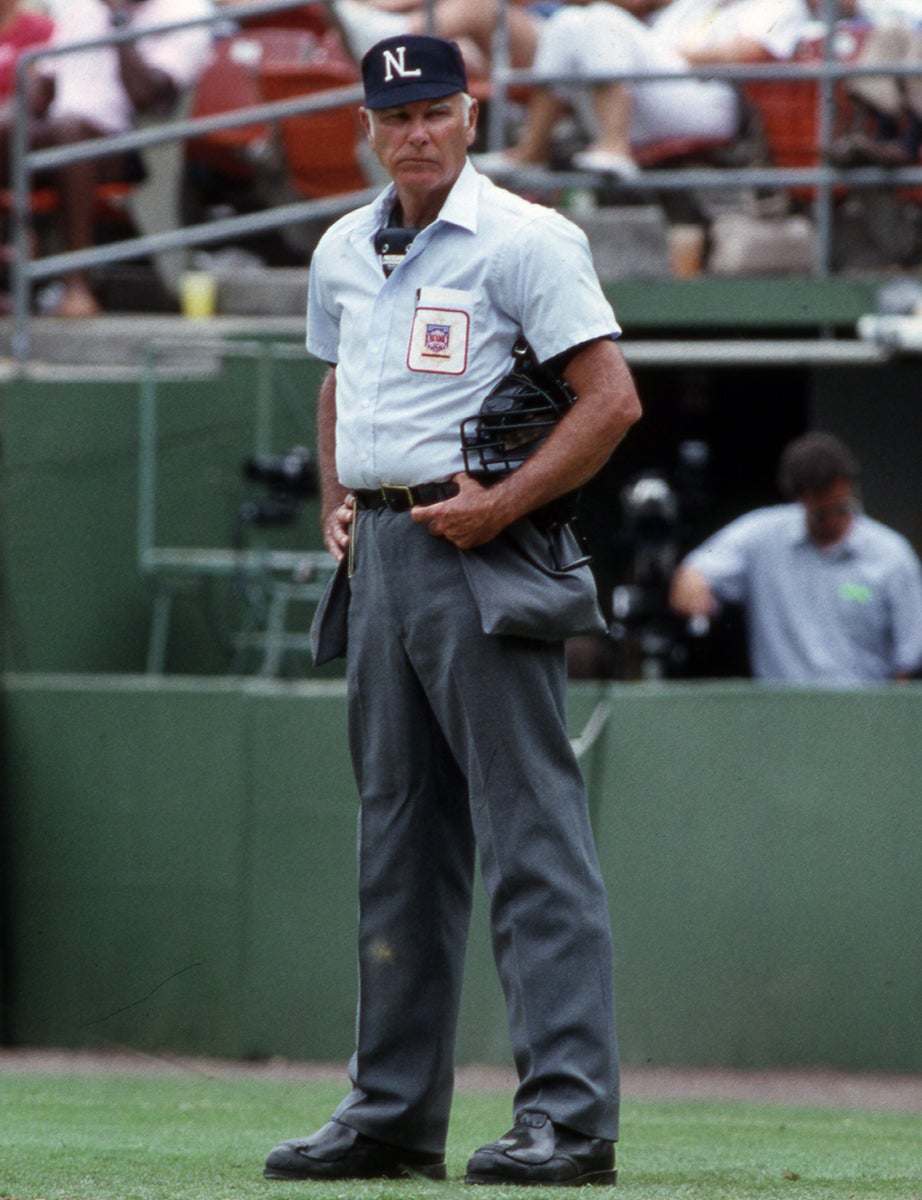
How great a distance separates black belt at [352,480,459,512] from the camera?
3.61 metres

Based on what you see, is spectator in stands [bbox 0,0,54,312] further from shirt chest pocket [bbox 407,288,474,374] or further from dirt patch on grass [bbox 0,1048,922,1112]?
shirt chest pocket [bbox 407,288,474,374]

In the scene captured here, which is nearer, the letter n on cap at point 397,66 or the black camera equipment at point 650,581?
the letter n on cap at point 397,66

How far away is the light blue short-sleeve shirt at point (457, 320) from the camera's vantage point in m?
3.54

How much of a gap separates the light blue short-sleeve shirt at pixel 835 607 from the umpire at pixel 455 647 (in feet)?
11.8

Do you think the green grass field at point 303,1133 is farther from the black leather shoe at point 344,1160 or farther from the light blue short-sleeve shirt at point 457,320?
the light blue short-sleeve shirt at point 457,320

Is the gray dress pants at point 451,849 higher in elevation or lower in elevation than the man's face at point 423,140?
lower

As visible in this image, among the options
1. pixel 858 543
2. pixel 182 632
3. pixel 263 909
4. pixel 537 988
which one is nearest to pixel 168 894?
pixel 263 909

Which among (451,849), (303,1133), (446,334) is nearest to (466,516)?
(446,334)

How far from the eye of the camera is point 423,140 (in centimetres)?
362

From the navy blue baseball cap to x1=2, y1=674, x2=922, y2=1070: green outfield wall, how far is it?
3286mm

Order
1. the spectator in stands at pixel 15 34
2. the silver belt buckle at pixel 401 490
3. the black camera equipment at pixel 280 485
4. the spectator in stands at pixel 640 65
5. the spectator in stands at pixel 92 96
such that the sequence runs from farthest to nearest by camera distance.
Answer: the spectator in stands at pixel 15 34 < the spectator in stands at pixel 92 96 < the spectator in stands at pixel 640 65 < the black camera equipment at pixel 280 485 < the silver belt buckle at pixel 401 490

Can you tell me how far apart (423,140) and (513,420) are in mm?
516

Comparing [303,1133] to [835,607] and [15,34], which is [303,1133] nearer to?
[835,607]

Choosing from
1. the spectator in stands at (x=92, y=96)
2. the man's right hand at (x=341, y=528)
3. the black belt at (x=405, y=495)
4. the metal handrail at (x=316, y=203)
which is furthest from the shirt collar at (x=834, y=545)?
the black belt at (x=405, y=495)
